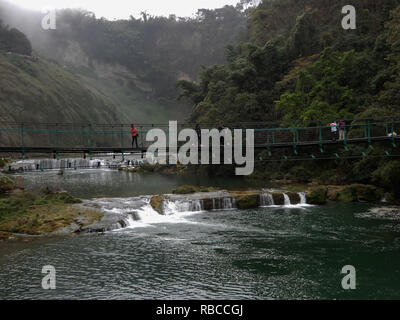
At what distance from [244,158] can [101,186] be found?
52.4 feet

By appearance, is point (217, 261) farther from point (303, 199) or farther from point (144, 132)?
point (303, 199)

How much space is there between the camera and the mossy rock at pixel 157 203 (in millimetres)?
29737

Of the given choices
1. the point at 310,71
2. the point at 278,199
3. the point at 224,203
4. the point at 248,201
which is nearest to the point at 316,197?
the point at 278,199

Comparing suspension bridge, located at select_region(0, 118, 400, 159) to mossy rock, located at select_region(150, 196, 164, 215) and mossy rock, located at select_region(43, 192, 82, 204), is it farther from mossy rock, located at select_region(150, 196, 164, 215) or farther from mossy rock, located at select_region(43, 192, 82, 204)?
mossy rock, located at select_region(150, 196, 164, 215)

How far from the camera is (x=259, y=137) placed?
56406 mm

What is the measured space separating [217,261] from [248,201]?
1351 centimetres

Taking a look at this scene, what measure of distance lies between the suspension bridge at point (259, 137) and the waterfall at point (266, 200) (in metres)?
3.94

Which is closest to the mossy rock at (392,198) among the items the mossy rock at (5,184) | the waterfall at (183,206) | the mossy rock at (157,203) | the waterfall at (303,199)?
the waterfall at (303,199)

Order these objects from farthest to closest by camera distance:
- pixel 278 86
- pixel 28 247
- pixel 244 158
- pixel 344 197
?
pixel 278 86 < pixel 244 158 < pixel 344 197 < pixel 28 247

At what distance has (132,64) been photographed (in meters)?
163

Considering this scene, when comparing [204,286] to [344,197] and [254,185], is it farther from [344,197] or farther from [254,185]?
[254,185]

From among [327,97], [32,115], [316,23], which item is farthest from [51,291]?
[32,115]

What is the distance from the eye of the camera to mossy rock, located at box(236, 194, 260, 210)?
32188 mm

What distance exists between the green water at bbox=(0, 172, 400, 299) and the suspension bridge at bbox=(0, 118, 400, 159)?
4.68 meters
